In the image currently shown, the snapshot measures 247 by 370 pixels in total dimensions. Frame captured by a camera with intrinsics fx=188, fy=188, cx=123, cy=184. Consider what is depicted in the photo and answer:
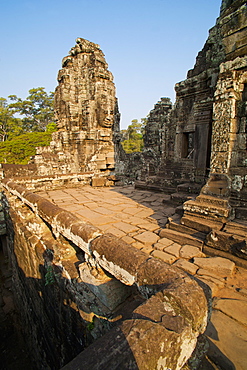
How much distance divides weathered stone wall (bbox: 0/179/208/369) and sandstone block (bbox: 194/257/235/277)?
1.05 m

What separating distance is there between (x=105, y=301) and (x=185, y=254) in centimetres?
134

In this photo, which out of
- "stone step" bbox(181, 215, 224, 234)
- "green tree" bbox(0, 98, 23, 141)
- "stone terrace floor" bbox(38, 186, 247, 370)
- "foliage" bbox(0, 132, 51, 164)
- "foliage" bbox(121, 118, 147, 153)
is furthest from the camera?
"foliage" bbox(121, 118, 147, 153)

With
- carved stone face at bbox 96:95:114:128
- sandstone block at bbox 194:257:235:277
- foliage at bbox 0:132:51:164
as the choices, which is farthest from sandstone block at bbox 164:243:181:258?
foliage at bbox 0:132:51:164

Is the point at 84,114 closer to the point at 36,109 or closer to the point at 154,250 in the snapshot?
the point at 154,250

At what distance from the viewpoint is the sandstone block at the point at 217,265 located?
2201 mm

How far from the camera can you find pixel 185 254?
258 cm

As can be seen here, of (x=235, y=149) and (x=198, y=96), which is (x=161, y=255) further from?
(x=198, y=96)

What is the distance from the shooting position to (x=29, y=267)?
3.97m

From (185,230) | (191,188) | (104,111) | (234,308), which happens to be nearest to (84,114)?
(104,111)

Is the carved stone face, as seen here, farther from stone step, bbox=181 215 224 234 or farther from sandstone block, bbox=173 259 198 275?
sandstone block, bbox=173 259 198 275

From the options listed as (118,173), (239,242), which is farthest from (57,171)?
(239,242)

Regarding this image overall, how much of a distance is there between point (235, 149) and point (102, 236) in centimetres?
261

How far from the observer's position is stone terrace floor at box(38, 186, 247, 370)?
1381 mm

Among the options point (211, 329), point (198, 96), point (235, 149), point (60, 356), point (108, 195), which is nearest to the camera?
point (211, 329)
